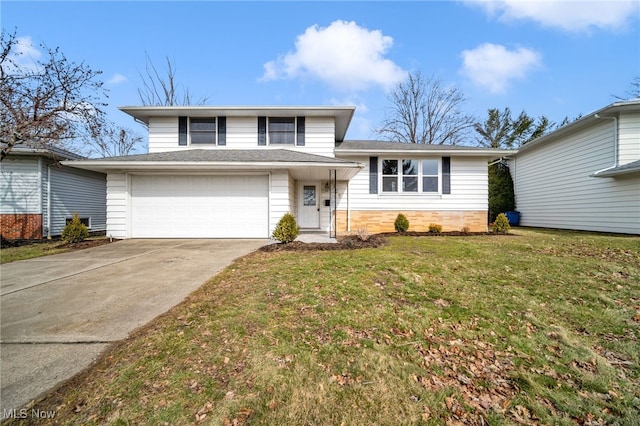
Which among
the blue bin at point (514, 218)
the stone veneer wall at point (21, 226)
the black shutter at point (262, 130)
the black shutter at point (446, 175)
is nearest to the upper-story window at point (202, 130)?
the black shutter at point (262, 130)

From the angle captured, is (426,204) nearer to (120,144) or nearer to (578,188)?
(578,188)

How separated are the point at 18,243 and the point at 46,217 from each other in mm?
1897

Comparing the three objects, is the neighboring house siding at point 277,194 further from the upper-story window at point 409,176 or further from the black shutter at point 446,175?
the black shutter at point 446,175

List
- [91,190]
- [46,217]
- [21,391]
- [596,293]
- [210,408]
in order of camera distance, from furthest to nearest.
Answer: [91,190], [46,217], [596,293], [21,391], [210,408]

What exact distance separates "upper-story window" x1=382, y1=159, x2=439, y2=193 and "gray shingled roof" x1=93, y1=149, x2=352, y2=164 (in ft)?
→ 10.0

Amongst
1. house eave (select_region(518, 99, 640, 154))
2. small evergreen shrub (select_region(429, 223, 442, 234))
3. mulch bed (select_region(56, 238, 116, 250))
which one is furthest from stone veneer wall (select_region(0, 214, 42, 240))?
house eave (select_region(518, 99, 640, 154))

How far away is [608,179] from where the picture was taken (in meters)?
10.3

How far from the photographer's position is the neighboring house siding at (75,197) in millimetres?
11648

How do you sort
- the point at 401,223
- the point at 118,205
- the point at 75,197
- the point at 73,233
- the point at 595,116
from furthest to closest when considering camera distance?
the point at 75,197 < the point at 401,223 < the point at 595,116 < the point at 118,205 < the point at 73,233

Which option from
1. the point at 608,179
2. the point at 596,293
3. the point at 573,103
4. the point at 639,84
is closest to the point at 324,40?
the point at 608,179

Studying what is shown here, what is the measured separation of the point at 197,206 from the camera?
950 cm

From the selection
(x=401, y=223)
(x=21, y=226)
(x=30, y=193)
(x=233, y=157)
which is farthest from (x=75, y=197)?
(x=401, y=223)

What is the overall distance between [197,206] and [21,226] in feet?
27.3

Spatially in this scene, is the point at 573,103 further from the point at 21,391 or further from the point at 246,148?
the point at 21,391
